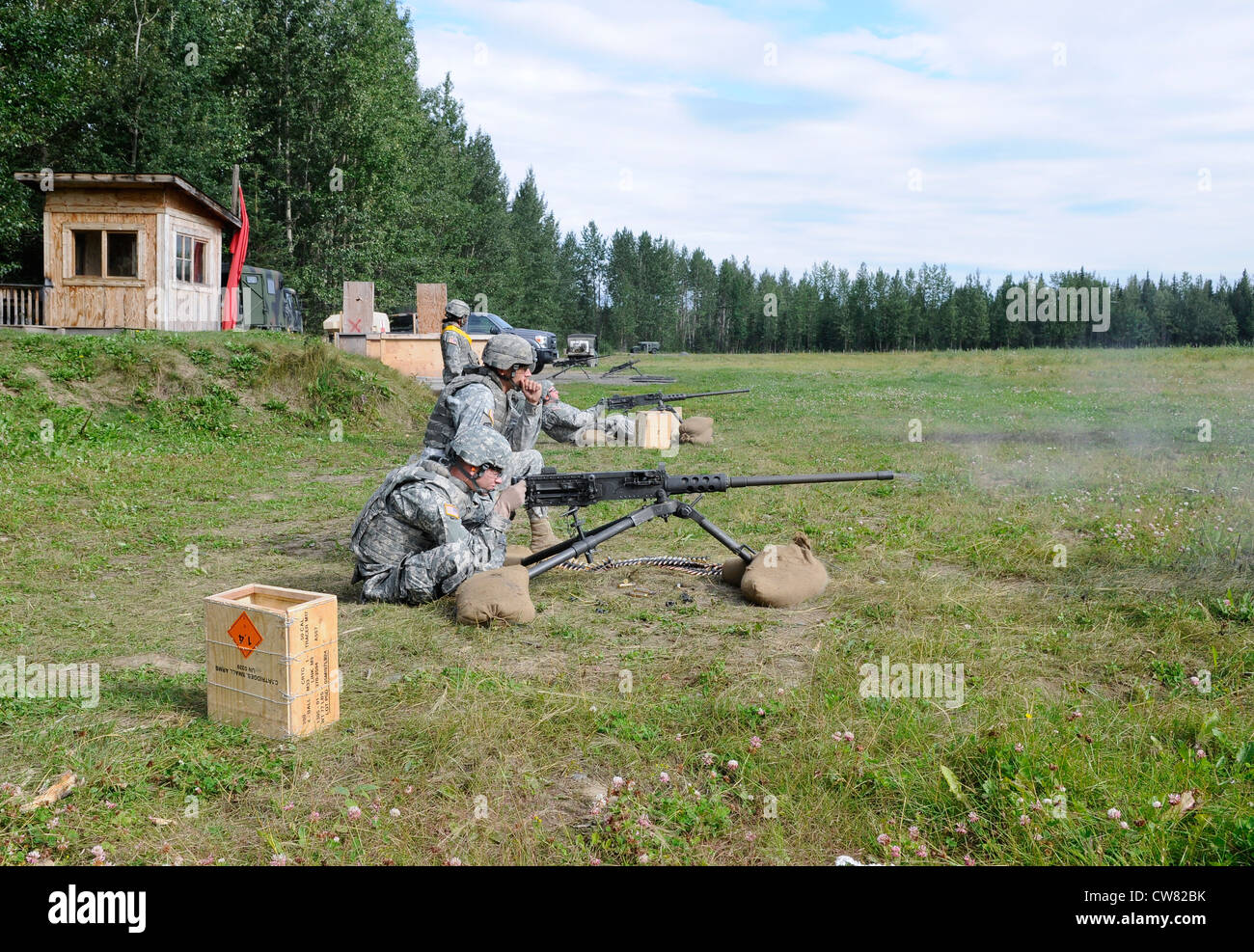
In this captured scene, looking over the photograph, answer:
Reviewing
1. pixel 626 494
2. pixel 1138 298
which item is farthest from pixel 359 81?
pixel 1138 298

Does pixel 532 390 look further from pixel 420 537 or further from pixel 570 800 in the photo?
pixel 570 800

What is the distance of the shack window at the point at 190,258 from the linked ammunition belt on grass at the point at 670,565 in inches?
784

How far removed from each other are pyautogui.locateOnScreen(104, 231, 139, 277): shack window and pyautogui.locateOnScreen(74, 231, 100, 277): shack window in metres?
0.27

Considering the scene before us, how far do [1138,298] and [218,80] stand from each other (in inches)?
3212

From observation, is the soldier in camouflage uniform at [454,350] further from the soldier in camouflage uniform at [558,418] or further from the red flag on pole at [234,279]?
the red flag on pole at [234,279]

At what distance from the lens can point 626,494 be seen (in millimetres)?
7258

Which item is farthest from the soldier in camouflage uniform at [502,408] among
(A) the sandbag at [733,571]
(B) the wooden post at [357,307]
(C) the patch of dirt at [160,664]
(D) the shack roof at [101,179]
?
(D) the shack roof at [101,179]

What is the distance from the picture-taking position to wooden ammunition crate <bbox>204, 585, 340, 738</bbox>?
4434 mm

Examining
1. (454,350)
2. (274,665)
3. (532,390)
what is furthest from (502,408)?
(454,350)

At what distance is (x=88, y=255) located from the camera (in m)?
22.8

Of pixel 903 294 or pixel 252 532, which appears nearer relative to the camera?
pixel 252 532

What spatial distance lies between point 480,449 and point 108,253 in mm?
20478

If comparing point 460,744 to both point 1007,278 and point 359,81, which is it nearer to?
point 359,81

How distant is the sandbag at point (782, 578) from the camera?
6898mm
